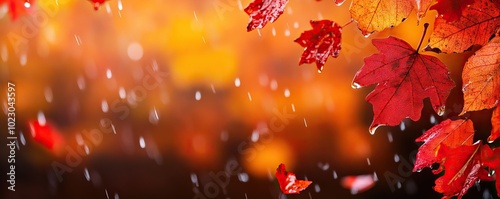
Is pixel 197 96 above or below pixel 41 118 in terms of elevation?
below

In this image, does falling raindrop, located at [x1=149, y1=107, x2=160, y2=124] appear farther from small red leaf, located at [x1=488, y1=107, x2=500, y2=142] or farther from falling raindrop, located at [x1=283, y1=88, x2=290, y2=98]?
small red leaf, located at [x1=488, y1=107, x2=500, y2=142]

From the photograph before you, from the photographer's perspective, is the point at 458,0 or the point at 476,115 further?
the point at 476,115

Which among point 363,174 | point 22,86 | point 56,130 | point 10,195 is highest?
point 22,86

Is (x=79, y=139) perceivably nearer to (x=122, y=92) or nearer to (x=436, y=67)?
(x=122, y=92)

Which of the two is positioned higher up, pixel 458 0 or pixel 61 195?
pixel 61 195

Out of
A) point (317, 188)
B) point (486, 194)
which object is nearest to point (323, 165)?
point (317, 188)

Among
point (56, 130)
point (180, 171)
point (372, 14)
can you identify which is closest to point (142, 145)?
point (180, 171)

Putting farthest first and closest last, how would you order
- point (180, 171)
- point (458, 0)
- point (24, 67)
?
1. point (180, 171)
2. point (24, 67)
3. point (458, 0)

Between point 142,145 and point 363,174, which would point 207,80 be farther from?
point 363,174
